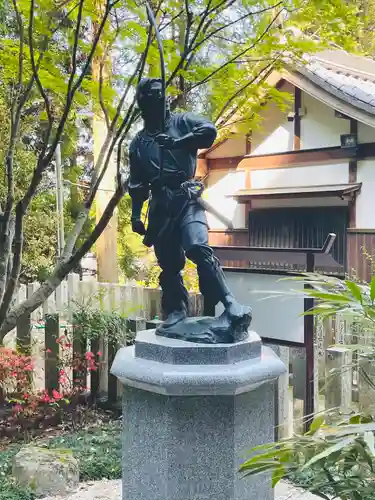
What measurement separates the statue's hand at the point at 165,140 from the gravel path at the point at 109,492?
2903 mm

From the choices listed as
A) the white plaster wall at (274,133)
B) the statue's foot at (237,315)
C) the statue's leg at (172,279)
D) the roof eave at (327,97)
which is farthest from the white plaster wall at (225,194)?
the statue's foot at (237,315)

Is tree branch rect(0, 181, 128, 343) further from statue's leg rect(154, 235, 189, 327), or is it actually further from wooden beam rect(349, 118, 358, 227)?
wooden beam rect(349, 118, 358, 227)

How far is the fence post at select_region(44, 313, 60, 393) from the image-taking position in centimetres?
590

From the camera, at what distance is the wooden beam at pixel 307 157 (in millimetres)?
9245

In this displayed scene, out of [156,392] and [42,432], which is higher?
[156,392]

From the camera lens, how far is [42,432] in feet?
18.1

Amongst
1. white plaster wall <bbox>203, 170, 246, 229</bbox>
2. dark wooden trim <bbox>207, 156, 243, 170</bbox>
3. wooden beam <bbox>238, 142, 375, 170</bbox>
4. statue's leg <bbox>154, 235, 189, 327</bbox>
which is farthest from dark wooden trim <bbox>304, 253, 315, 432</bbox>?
dark wooden trim <bbox>207, 156, 243, 170</bbox>

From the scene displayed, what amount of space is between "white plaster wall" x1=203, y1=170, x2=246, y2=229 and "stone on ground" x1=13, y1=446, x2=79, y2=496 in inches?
301

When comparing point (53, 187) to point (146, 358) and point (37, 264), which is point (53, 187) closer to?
point (37, 264)

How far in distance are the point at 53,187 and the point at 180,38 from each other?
9.09 m

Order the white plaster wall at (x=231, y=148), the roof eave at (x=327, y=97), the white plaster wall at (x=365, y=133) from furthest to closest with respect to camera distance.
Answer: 1. the white plaster wall at (x=231, y=148)
2. the white plaster wall at (x=365, y=133)
3. the roof eave at (x=327, y=97)

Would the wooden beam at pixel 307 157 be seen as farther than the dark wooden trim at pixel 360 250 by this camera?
Result: Yes

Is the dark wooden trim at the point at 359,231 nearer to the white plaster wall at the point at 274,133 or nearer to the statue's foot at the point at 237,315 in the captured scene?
the white plaster wall at the point at 274,133

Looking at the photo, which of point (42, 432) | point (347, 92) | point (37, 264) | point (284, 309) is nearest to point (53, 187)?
point (37, 264)
